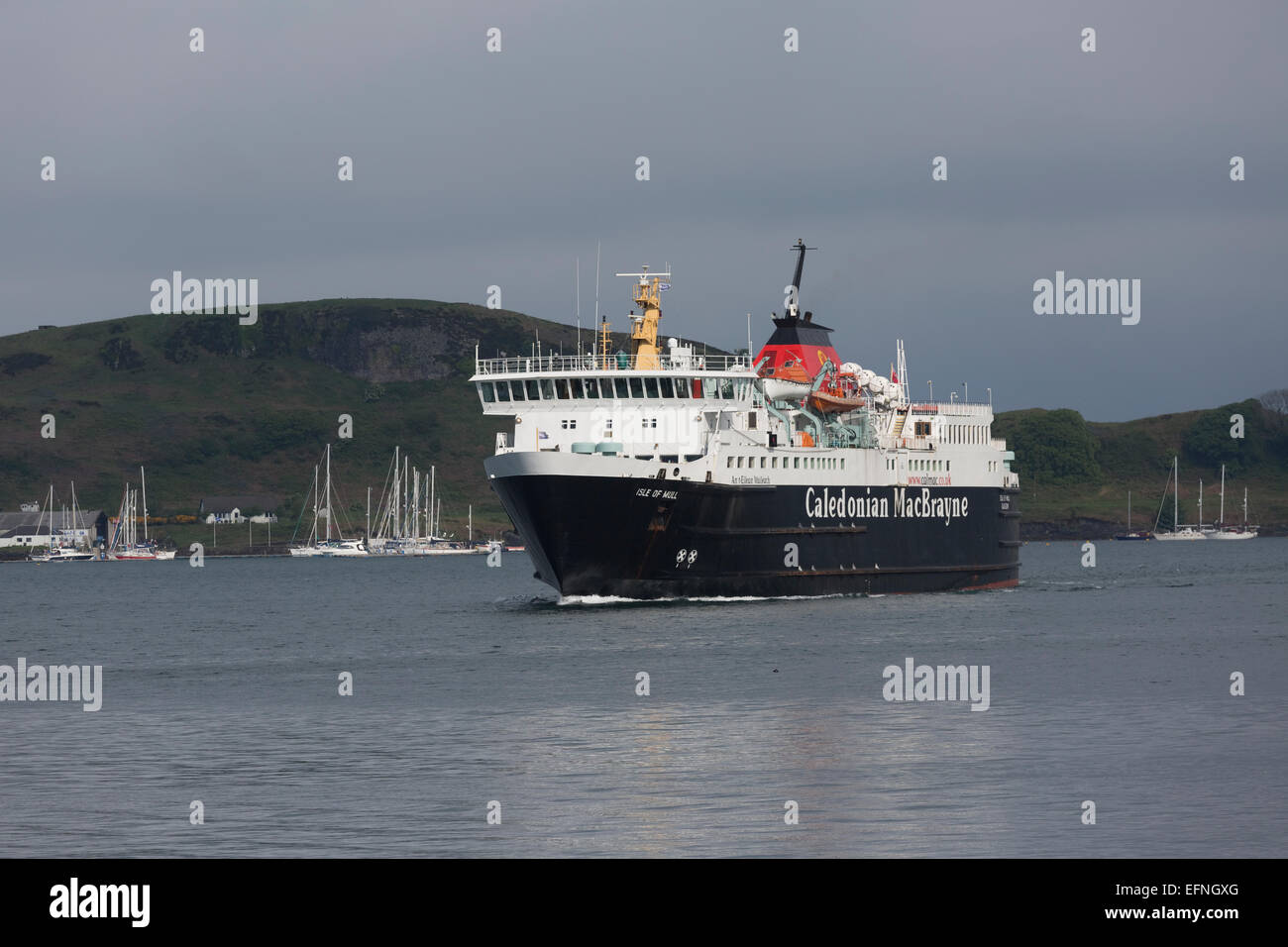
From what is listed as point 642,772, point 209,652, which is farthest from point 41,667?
point 642,772

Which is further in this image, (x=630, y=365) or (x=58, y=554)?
(x=58, y=554)

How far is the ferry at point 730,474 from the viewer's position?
54125mm

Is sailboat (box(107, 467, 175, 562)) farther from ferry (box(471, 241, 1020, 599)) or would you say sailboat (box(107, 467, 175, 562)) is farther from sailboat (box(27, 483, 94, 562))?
ferry (box(471, 241, 1020, 599))

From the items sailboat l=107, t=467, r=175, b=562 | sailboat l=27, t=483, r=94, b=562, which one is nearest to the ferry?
sailboat l=107, t=467, r=175, b=562

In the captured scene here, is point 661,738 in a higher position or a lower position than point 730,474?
lower

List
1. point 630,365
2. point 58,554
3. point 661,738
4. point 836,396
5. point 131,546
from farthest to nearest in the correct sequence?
point 131,546 → point 58,554 → point 836,396 → point 630,365 → point 661,738

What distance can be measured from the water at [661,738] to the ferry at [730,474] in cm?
180

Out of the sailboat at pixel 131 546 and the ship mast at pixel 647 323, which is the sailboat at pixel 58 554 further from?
the ship mast at pixel 647 323

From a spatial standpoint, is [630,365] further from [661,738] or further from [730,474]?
[661,738]

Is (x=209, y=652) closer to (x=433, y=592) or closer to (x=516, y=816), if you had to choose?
(x=516, y=816)

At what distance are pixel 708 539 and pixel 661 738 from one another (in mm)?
25896

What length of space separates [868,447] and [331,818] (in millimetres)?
44776

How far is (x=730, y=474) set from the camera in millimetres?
56938

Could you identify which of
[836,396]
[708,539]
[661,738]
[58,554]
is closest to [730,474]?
[708,539]
